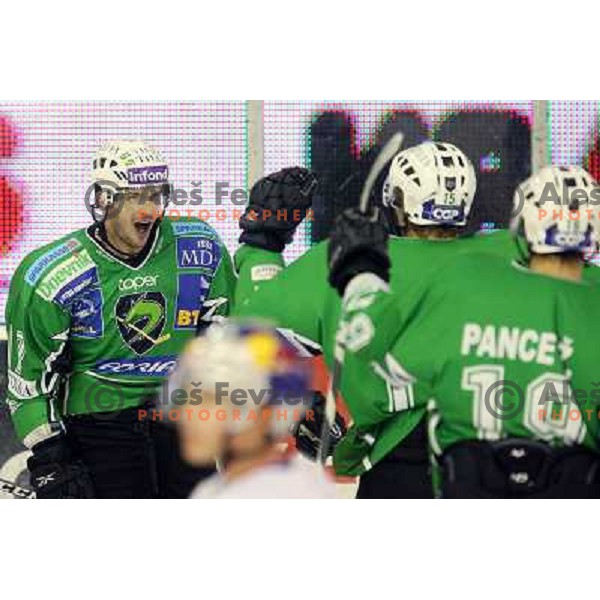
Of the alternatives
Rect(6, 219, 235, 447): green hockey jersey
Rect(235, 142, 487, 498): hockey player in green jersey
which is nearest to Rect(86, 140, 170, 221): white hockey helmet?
Rect(6, 219, 235, 447): green hockey jersey

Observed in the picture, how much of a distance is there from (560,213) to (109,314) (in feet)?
5.23

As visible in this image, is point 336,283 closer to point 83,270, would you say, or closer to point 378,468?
point 378,468

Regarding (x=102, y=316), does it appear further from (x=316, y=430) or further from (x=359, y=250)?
(x=359, y=250)

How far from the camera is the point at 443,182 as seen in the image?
17.5 feet

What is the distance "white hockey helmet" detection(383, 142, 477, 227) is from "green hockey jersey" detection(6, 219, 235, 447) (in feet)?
2.21

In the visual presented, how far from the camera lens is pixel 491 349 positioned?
4.82 metres

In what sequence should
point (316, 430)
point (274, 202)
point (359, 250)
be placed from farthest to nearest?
point (274, 202), point (316, 430), point (359, 250)

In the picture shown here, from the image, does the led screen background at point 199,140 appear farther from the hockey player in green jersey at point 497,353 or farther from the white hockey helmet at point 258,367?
the hockey player in green jersey at point 497,353

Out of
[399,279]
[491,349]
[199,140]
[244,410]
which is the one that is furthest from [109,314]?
[491,349]

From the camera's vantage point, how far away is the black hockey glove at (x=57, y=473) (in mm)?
5621

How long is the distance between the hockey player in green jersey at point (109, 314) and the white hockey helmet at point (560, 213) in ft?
3.60

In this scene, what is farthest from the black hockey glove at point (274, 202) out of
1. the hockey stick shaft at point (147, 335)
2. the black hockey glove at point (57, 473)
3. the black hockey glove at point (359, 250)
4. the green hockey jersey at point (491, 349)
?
the black hockey glove at point (57, 473)

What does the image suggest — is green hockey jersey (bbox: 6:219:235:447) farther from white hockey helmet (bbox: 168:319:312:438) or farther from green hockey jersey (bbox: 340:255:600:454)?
green hockey jersey (bbox: 340:255:600:454)

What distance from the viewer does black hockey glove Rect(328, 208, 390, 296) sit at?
4.92 meters
